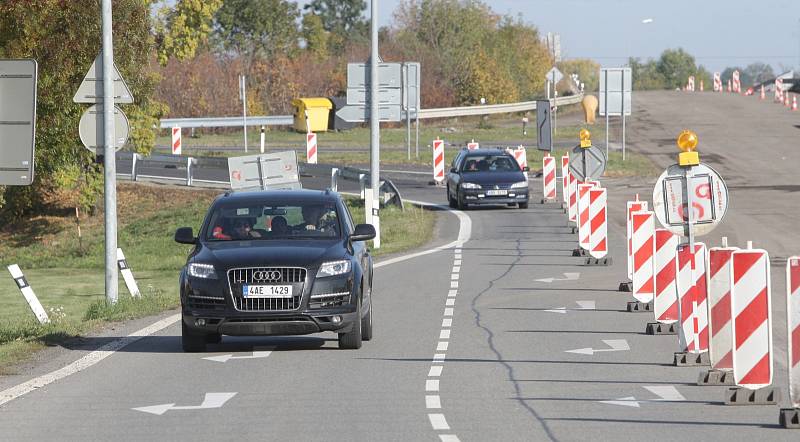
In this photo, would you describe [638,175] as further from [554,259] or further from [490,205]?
[554,259]

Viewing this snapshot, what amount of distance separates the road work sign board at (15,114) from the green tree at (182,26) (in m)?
31.4

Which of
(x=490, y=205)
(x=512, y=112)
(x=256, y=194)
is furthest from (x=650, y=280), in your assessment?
(x=512, y=112)

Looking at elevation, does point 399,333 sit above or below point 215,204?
below

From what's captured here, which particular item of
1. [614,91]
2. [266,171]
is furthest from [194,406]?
[614,91]

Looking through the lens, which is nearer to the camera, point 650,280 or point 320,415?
point 320,415

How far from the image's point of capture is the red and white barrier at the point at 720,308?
12602mm

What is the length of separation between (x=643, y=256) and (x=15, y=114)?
8.87 metres

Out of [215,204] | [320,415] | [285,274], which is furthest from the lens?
[215,204]

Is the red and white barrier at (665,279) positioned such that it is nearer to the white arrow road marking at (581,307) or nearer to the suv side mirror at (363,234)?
the white arrow road marking at (581,307)

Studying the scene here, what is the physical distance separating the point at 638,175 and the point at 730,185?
498cm

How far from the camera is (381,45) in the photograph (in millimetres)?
105562

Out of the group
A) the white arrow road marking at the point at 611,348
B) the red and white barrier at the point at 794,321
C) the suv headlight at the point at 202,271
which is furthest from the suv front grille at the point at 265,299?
the red and white barrier at the point at 794,321

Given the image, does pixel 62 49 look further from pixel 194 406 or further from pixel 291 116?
pixel 291 116

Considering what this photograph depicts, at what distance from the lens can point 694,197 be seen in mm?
14648
